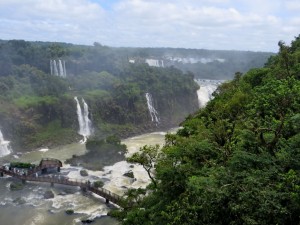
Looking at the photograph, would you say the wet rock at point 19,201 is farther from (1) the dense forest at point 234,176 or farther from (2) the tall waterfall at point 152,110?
(2) the tall waterfall at point 152,110

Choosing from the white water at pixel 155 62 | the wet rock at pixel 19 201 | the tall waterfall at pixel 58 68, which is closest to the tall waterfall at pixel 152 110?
the tall waterfall at pixel 58 68

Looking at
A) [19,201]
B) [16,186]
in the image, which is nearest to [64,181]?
[16,186]

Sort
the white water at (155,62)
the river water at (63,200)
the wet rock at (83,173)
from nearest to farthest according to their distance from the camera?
the river water at (63,200), the wet rock at (83,173), the white water at (155,62)

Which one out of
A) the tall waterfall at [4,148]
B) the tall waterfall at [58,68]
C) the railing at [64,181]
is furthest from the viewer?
the tall waterfall at [58,68]

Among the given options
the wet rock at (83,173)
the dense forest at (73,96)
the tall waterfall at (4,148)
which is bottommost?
the wet rock at (83,173)

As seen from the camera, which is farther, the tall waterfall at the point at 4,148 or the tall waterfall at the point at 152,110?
the tall waterfall at the point at 152,110

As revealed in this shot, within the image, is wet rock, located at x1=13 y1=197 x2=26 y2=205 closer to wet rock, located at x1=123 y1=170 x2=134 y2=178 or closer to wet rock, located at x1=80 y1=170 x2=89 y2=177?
wet rock, located at x1=80 y1=170 x2=89 y2=177

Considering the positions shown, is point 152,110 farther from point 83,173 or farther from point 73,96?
point 83,173
